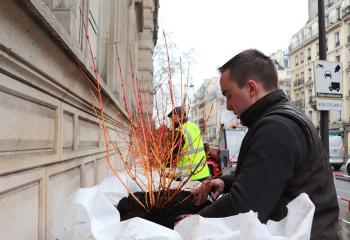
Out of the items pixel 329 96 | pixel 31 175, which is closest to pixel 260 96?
pixel 31 175

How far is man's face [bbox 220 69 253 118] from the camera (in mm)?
2184

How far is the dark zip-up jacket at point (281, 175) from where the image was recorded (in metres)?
1.69

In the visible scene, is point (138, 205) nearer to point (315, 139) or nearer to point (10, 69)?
point (315, 139)

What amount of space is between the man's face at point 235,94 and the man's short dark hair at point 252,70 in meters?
0.03

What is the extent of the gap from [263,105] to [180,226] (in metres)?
0.92

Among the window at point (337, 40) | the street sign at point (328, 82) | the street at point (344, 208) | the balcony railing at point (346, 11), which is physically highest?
the balcony railing at point (346, 11)

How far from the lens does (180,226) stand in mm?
1481

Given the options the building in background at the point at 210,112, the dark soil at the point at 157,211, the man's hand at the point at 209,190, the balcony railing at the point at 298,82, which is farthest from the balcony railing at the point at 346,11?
the dark soil at the point at 157,211

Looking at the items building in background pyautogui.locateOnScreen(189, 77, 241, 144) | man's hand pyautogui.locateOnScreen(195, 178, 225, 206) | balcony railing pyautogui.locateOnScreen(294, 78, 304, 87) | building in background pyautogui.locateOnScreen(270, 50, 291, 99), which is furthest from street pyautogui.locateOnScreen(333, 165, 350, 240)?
building in background pyautogui.locateOnScreen(270, 50, 291, 99)

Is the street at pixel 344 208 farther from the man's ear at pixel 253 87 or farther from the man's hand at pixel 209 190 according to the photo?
the man's ear at pixel 253 87

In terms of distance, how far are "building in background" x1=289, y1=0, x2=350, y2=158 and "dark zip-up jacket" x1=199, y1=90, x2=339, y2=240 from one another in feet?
128

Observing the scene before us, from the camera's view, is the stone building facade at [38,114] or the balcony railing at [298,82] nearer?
the stone building facade at [38,114]

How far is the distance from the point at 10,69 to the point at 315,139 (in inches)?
55.5

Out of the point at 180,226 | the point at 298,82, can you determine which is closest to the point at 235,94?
the point at 180,226
